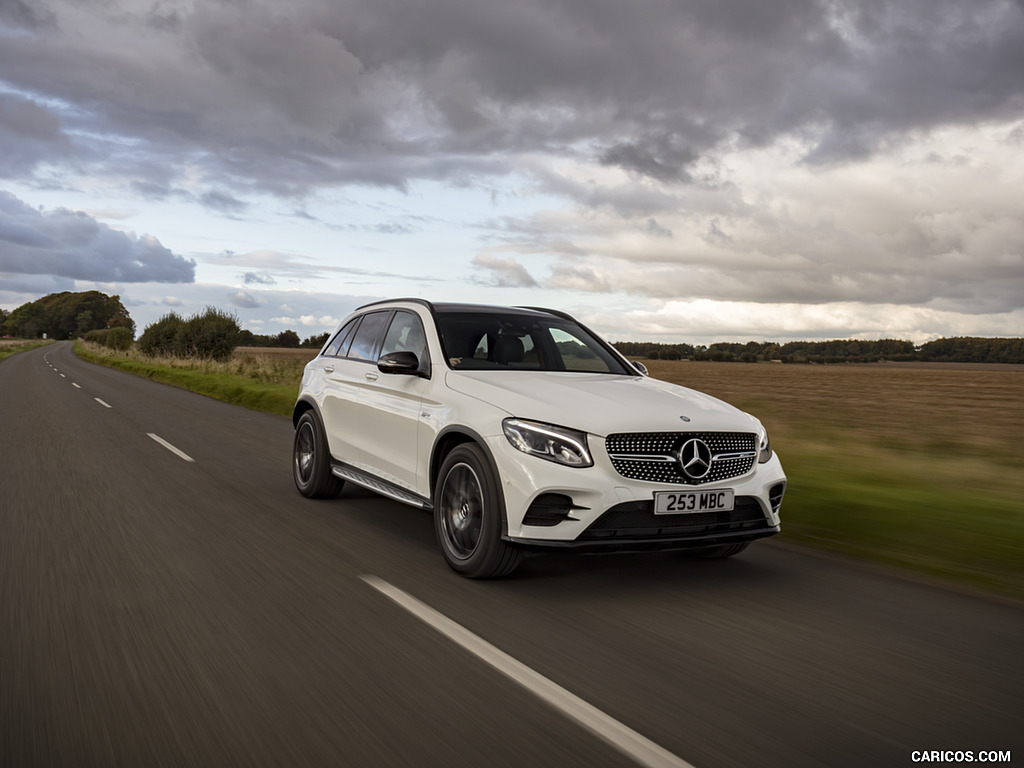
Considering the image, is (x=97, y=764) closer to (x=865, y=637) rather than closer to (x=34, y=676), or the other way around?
(x=34, y=676)

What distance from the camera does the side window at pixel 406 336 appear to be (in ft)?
20.6

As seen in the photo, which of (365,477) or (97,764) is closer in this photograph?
(97,764)

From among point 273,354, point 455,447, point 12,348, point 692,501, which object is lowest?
point 692,501

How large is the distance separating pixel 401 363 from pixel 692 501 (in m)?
2.27

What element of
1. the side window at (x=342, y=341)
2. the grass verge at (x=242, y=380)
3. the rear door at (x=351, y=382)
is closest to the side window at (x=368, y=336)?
the rear door at (x=351, y=382)

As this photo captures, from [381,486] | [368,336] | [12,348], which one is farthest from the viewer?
[12,348]

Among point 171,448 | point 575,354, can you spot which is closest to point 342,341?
point 575,354

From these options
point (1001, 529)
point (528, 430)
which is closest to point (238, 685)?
point (528, 430)

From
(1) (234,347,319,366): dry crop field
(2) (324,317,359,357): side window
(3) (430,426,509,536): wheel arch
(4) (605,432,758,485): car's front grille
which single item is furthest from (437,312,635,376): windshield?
(1) (234,347,319,366): dry crop field

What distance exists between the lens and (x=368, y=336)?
7.32 meters

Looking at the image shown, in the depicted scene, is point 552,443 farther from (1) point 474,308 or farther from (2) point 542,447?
(1) point 474,308

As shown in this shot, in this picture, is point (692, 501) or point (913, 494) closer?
point (692, 501)

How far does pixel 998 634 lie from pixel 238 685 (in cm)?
369

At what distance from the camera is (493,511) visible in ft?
15.8
